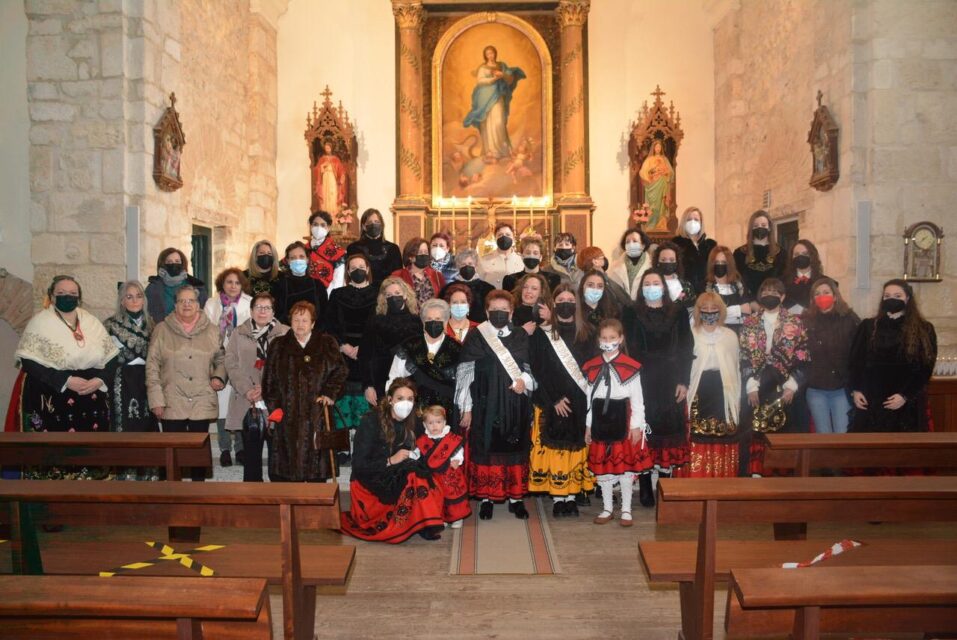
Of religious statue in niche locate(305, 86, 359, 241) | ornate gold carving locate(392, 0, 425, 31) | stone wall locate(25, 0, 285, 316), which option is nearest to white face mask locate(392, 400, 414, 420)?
stone wall locate(25, 0, 285, 316)

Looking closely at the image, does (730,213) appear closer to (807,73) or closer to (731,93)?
(731,93)

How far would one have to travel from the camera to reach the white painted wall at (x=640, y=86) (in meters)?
12.5

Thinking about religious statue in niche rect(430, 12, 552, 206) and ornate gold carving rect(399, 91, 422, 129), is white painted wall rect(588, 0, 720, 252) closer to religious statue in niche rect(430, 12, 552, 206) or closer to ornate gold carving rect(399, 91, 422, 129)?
religious statue in niche rect(430, 12, 552, 206)

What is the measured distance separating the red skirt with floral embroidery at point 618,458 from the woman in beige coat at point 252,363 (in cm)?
219

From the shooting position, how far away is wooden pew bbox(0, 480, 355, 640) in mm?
2871

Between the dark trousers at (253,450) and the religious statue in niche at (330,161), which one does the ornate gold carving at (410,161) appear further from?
the dark trousers at (253,450)

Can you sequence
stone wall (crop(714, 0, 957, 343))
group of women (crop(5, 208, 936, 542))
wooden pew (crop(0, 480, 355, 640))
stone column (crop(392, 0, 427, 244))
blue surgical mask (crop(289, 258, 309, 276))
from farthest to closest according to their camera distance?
stone column (crop(392, 0, 427, 244))
stone wall (crop(714, 0, 957, 343))
blue surgical mask (crop(289, 258, 309, 276))
group of women (crop(5, 208, 936, 542))
wooden pew (crop(0, 480, 355, 640))

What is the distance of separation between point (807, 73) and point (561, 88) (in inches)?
158

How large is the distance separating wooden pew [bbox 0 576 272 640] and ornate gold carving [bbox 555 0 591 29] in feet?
36.9

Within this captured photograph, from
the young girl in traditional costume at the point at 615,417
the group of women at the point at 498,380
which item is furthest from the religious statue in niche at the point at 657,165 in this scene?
the young girl in traditional costume at the point at 615,417

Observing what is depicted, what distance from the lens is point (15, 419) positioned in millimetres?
5570

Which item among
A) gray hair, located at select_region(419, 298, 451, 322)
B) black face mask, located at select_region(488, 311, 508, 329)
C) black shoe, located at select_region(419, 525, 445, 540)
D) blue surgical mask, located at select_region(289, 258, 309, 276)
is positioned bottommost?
black shoe, located at select_region(419, 525, 445, 540)

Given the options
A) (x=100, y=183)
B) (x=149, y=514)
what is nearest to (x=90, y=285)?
(x=100, y=183)

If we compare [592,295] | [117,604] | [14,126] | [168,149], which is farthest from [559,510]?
[14,126]
